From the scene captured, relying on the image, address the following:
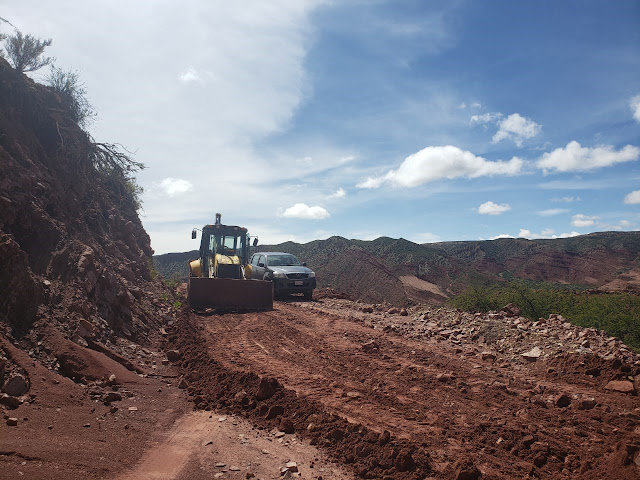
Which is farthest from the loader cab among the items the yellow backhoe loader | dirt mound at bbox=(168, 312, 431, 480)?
dirt mound at bbox=(168, 312, 431, 480)

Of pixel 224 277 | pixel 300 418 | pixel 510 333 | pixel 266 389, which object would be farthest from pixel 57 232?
pixel 510 333

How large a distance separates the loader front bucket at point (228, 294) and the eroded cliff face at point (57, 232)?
5.04 ft

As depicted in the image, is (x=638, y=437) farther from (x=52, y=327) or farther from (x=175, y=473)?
(x=52, y=327)

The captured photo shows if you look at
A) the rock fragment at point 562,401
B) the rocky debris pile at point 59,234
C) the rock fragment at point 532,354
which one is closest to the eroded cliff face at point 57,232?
the rocky debris pile at point 59,234

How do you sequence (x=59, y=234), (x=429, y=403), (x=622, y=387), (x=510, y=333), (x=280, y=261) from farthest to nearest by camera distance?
(x=280, y=261), (x=510, y=333), (x=59, y=234), (x=622, y=387), (x=429, y=403)

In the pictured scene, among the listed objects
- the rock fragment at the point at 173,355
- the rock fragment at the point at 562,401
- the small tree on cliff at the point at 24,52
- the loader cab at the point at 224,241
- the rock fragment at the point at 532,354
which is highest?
the small tree on cliff at the point at 24,52

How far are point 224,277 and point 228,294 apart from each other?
1.58 meters

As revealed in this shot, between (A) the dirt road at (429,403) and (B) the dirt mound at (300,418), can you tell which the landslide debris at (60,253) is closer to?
(B) the dirt mound at (300,418)

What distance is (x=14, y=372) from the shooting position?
4.61 metres

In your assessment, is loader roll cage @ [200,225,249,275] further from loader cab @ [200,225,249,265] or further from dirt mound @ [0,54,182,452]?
dirt mound @ [0,54,182,452]

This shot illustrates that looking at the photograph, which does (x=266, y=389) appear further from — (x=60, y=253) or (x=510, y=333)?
(x=510, y=333)

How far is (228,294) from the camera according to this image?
545 inches

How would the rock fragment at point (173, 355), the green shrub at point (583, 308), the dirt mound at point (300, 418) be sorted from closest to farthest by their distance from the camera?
the dirt mound at point (300, 418), the rock fragment at point (173, 355), the green shrub at point (583, 308)

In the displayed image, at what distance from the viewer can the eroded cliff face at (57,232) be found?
20.2 feet
